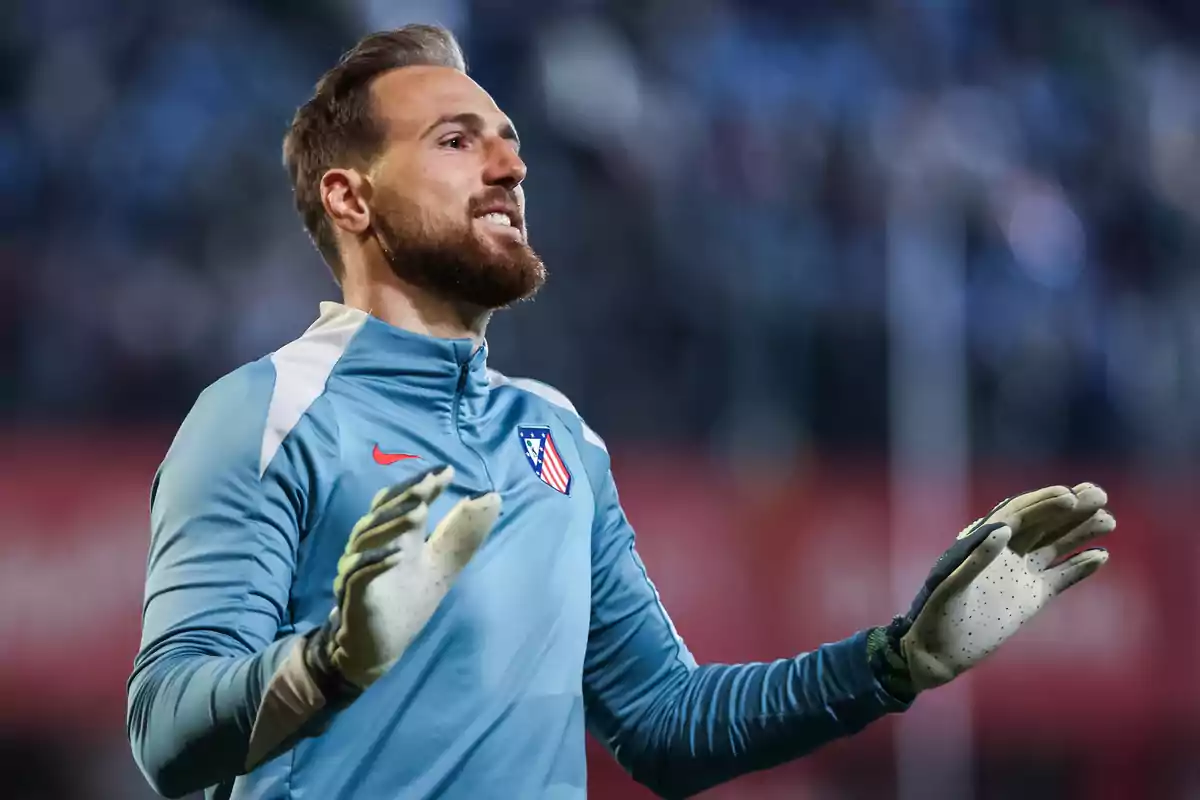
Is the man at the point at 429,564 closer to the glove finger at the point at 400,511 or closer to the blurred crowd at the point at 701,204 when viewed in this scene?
the glove finger at the point at 400,511

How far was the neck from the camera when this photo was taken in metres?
2.34

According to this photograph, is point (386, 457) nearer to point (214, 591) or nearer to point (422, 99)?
point (214, 591)

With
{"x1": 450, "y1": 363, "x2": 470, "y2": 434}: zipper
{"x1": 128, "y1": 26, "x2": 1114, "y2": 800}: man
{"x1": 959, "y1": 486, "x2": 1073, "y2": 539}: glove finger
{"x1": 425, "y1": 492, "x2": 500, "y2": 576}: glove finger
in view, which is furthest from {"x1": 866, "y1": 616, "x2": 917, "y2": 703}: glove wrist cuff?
{"x1": 425, "y1": 492, "x2": 500, "y2": 576}: glove finger

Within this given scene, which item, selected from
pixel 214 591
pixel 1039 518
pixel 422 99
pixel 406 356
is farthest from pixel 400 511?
pixel 422 99

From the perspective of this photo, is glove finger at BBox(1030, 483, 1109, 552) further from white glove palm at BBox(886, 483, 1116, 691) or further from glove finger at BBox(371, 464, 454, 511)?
glove finger at BBox(371, 464, 454, 511)

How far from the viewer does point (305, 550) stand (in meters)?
2.03

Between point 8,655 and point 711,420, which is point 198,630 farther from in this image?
point 711,420

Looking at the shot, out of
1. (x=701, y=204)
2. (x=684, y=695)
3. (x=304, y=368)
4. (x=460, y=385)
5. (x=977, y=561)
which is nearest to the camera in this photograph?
(x=977, y=561)

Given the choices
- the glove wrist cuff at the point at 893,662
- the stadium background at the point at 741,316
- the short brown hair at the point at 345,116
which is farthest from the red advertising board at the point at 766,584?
the glove wrist cuff at the point at 893,662

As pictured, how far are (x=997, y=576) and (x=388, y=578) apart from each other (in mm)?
837

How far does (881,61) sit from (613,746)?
484 centimetres

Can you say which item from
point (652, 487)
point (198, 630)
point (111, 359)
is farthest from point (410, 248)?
point (652, 487)

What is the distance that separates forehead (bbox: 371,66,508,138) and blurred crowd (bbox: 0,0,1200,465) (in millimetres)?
2631

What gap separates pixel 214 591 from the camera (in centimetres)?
188
